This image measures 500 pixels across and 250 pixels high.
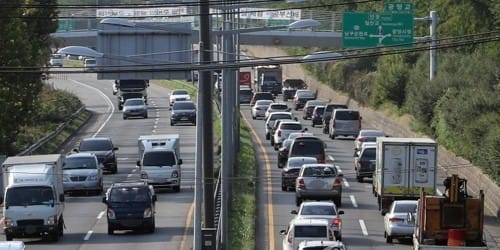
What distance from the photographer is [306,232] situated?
1387 inches

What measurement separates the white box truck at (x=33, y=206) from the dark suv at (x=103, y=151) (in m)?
17.1

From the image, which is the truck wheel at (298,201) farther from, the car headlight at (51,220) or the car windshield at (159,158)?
the car headlight at (51,220)

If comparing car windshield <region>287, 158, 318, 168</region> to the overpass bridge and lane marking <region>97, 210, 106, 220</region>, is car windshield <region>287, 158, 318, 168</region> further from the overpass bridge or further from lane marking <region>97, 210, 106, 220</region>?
the overpass bridge

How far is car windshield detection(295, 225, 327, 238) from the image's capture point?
35.2 metres

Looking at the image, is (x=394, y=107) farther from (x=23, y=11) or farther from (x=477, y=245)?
(x=477, y=245)

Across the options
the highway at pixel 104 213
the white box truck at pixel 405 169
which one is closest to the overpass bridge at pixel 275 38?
the highway at pixel 104 213

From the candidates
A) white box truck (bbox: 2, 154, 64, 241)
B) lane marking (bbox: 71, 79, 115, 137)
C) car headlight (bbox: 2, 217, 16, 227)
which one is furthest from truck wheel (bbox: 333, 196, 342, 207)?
lane marking (bbox: 71, 79, 115, 137)

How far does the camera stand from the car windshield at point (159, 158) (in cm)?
5100

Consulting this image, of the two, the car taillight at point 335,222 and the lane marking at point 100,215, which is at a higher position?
the car taillight at point 335,222

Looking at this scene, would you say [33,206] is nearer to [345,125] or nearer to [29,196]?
[29,196]

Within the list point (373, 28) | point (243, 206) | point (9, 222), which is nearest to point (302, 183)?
point (243, 206)

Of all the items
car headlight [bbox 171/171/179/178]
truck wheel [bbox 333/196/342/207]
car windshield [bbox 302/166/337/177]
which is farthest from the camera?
car headlight [bbox 171/171/179/178]

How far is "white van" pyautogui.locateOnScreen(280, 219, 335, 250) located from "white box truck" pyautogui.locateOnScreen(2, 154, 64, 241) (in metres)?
7.82

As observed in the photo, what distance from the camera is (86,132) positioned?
79.7 m
